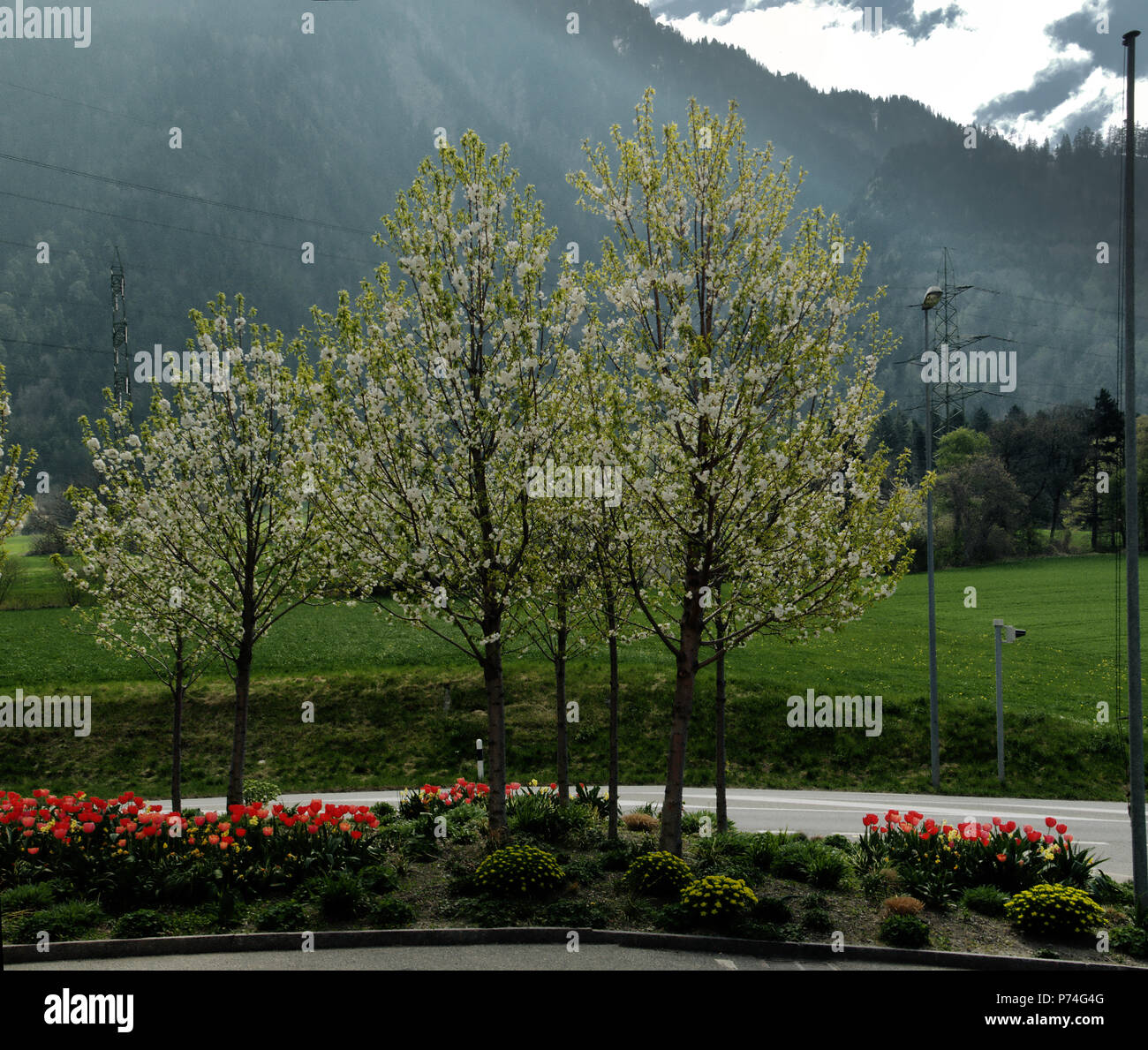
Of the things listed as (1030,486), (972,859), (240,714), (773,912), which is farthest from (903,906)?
(1030,486)

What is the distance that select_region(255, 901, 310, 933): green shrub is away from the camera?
8.39 metres

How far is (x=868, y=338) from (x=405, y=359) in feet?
20.4

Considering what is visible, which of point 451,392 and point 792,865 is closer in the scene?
point 451,392

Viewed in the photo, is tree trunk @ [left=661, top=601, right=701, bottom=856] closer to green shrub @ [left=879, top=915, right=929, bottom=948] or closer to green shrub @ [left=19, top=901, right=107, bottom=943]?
green shrub @ [left=879, top=915, right=929, bottom=948]

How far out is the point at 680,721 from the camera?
10422 mm

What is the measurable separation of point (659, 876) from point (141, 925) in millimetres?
5884

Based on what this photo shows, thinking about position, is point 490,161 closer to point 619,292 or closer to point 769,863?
point 619,292

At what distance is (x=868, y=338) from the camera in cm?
1028

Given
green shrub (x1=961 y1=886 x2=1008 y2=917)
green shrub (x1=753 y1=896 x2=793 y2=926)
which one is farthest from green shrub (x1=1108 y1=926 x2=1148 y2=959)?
green shrub (x1=753 y1=896 x2=793 y2=926)

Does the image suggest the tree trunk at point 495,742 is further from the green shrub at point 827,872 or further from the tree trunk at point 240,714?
the tree trunk at point 240,714

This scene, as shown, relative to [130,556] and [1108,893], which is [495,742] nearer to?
[1108,893]

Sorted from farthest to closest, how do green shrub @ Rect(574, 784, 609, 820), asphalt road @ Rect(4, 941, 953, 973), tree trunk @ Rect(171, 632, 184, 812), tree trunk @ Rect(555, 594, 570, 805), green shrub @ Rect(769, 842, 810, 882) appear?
tree trunk @ Rect(171, 632, 184, 812)
green shrub @ Rect(574, 784, 609, 820)
tree trunk @ Rect(555, 594, 570, 805)
green shrub @ Rect(769, 842, 810, 882)
asphalt road @ Rect(4, 941, 953, 973)

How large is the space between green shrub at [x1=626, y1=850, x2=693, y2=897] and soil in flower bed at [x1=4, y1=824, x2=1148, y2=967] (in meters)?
0.12

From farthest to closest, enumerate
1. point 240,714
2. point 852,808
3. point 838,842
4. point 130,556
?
point 852,808, point 130,556, point 240,714, point 838,842
